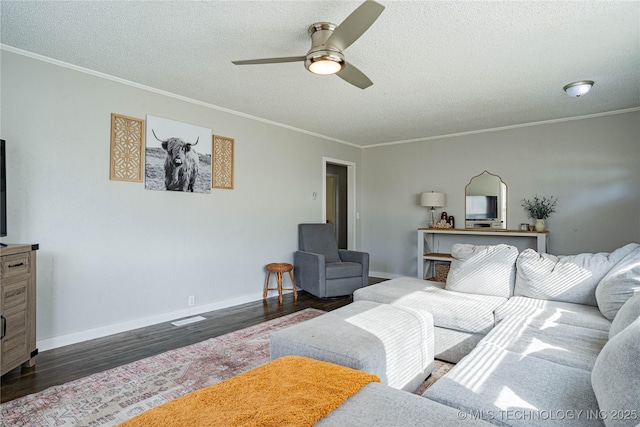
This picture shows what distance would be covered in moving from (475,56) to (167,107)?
3.00 meters

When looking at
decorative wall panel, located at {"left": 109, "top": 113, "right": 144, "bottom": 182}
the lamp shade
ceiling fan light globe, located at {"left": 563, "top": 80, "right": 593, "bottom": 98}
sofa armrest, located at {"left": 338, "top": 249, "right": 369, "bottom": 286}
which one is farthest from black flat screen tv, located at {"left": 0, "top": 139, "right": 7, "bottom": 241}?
the lamp shade

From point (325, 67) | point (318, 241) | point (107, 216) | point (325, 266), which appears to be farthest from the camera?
point (318, 241)

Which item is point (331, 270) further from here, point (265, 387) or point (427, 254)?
point (265, 387)

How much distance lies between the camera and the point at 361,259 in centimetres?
494

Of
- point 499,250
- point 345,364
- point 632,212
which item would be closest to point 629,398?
point 345,364

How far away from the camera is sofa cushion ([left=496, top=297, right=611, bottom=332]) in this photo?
2.18 m

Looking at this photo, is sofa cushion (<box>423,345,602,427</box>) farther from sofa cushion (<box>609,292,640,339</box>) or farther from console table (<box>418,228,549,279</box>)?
console table (<box>418,228,549,279</box>)

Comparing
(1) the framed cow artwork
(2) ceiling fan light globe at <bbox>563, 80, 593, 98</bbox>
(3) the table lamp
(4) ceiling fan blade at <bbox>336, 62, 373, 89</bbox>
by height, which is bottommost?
(3) the table lamp

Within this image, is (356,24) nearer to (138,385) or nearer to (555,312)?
(555,312)

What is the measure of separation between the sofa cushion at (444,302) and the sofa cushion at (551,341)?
30cm

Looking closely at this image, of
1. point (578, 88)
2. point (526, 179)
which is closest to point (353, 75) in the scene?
point (578, 88)

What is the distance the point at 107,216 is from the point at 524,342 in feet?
11.3

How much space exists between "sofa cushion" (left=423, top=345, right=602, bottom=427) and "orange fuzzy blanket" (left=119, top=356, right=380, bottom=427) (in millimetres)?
352

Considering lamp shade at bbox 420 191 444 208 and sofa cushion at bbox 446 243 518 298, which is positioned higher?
lamp shade at bbox 420 191 444 208
